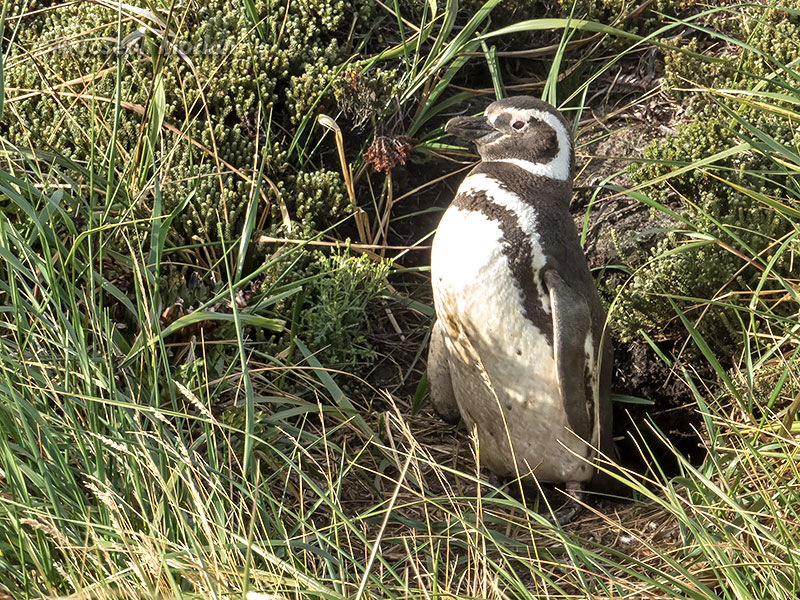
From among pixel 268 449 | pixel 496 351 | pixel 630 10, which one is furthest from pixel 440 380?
pixel 630 10

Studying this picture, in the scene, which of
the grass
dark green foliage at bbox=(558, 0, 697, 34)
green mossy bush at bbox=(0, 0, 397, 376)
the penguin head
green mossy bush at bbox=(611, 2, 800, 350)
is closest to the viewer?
the grass

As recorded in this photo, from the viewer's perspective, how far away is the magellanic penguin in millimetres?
3203

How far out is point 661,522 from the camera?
10.7 feet

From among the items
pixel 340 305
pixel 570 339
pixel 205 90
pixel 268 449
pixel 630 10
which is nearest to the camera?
pixel 268 449

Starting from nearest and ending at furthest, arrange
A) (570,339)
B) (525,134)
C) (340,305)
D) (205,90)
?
(570,339) → (525,134) → (340,305) → (205,90)

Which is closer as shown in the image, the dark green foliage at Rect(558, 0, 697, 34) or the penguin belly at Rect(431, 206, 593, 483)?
the penguin belly at Rect(431, 206, 593, 483)

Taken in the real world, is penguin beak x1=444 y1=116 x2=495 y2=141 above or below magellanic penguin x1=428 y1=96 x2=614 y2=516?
above

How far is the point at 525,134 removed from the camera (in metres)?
3.38

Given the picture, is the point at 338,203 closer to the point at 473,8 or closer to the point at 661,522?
the point at 473,8

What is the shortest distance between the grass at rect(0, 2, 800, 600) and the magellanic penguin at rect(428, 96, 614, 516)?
0.98ft

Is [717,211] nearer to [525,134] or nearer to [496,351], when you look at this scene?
[525,134]

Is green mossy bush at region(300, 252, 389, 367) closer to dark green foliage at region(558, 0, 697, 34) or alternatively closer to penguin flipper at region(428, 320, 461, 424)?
penguin flipper at region(428, 320, 461, 424)

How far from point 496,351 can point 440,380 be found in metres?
0.43

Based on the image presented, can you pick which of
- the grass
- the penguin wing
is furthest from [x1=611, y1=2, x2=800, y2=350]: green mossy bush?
the penguin wing
